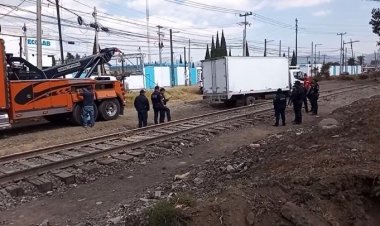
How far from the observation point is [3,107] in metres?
15.6

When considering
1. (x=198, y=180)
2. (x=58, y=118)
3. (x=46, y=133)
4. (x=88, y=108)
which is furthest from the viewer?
(x=58, y=118)

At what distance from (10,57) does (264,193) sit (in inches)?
548

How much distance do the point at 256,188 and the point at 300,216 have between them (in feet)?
2.92

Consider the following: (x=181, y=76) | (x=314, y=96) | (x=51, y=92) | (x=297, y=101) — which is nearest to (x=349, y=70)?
(x=181, y=76)

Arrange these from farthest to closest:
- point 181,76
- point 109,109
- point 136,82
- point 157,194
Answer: point 181,76 < point 136,82 < point 109,109 < point 157,194

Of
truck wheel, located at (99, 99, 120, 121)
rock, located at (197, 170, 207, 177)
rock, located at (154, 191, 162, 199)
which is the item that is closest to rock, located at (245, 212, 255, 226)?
rock, located at (154, 191, 162, 199)

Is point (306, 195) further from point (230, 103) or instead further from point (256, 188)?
point (230, 103)

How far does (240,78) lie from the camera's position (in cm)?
2638

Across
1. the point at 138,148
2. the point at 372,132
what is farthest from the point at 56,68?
the point at 372,132

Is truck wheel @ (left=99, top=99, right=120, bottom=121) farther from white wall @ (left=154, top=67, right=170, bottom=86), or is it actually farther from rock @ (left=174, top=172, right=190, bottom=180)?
white wall @ (left=154, top=67, right=170, bottom=86)

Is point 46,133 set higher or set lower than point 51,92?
lower

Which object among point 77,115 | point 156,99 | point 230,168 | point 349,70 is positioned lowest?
point 230,168

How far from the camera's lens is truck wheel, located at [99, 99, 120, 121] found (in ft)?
66.3

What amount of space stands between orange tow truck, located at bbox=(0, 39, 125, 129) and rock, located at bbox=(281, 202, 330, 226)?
12723 millimetres
